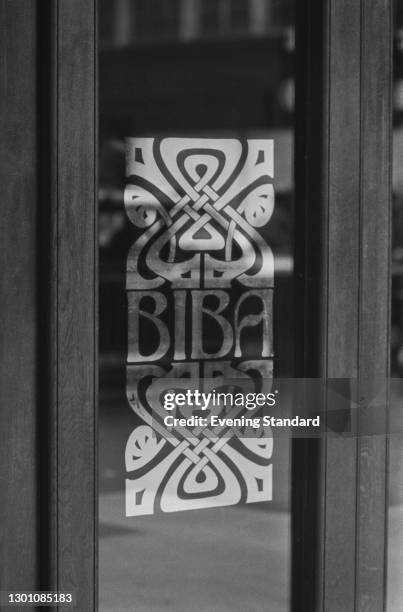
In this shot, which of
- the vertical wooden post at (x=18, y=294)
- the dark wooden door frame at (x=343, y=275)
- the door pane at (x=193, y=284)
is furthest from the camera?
the dark wooden door frame at (x=343, y=275)

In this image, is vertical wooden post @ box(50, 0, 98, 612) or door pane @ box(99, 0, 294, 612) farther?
door pane @ box(99, 0, 294, 612)

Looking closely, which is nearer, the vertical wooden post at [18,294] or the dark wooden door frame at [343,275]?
the vertical wooden post at [18,294]

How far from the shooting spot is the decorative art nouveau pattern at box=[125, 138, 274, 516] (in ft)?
13.5

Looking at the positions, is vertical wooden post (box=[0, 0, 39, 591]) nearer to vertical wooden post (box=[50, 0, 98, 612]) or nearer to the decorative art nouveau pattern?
vertical wooden post (box=[50, 0, 98, 612])

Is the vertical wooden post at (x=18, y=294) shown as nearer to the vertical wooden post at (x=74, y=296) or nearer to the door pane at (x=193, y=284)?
the vertical wooden post at (x=74, y=296)

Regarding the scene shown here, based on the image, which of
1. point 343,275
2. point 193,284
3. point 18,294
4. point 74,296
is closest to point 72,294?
point 74,296

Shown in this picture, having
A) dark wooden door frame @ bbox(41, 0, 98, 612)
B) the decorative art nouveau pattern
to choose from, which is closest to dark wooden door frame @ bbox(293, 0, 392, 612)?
the decorative art nouveau pattern

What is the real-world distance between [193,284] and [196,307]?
0.09 m

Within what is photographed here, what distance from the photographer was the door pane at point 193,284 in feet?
13.3

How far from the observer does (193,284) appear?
13.7ft

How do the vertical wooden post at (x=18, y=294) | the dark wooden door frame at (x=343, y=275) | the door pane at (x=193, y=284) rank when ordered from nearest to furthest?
the vertical wooden post at (x=18, y=294), the door pane at (x=193, y=284), the dark wooden door frame at (x=343, y=275)

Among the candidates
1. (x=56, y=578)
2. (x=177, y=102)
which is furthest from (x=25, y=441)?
(x=177, y=102)

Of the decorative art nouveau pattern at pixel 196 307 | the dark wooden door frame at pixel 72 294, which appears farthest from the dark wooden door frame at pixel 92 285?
the decorative art nouveau pattern at pixel 196 307

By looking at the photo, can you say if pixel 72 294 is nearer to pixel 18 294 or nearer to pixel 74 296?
pixel 74 296
